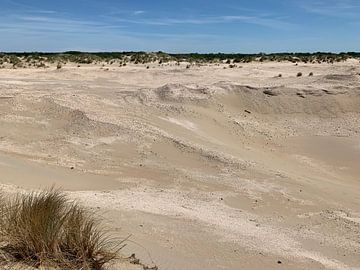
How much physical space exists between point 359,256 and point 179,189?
3.89 m

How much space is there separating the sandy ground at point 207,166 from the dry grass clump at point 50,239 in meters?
0.92

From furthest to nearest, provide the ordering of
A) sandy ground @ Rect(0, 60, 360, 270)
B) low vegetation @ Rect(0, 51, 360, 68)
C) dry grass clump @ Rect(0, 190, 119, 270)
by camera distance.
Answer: low vegetation @ Rect(0, 51, 360, 68), sandy ground @ Rect(0, 60, 360, 270), dry grass clump @ Rect(0, 190, 119, 270)

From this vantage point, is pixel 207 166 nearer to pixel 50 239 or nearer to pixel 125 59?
pixel 50 239

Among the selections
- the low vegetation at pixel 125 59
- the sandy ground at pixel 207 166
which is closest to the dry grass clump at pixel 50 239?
the sandy ground at pixel 207 166

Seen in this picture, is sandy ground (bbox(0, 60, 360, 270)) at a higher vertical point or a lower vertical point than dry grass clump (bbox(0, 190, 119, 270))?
lower

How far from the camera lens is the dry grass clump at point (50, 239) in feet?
16.0

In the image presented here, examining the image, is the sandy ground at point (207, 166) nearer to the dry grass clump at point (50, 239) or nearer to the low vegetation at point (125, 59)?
the dry grass clump at point (50, 239)

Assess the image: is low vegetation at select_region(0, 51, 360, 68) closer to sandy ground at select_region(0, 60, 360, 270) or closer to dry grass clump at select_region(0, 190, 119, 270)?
sandy ground at select_region(0, 60, 360, 270)

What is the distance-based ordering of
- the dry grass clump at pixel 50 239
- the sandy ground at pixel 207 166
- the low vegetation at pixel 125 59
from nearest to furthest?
the dry grass clump at pixel 50 239
the sandy ground at pixel 207 166
the low vegetation at pixel 125 59

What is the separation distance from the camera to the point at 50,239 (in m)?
4.92

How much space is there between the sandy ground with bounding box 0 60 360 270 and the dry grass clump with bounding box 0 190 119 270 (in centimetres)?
92

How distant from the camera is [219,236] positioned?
7141 millimetres

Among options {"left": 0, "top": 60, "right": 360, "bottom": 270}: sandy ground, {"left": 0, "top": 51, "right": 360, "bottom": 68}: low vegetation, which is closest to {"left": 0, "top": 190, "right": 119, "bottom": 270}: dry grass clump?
{"left": 0, "top": 60, "right": 360, "bottom": 270}: sandy ground

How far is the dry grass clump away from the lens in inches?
192
